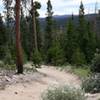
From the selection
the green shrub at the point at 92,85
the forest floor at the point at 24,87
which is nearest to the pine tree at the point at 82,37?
the forest floor at the point at 24,87

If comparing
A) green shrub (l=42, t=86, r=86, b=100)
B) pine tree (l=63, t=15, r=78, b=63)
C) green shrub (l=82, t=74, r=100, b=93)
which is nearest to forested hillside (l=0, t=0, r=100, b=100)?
pine tree (l=63, t=15, r=78, b=63)

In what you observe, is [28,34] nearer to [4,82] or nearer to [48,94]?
[4,82]

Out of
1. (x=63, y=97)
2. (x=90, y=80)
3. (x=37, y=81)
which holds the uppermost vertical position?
→ (x=63, y=97)

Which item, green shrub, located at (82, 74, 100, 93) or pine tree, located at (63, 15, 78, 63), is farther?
pine tree, located at (63, 15, 78, 63)

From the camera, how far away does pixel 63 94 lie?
30.2 ft

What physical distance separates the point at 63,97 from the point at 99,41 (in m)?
60.1

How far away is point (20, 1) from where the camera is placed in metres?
24.4

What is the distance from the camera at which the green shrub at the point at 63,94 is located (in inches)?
362

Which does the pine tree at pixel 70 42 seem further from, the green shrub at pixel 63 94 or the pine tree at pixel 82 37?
the green shrub at pixel 63 94

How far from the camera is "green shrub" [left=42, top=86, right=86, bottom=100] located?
920 cm

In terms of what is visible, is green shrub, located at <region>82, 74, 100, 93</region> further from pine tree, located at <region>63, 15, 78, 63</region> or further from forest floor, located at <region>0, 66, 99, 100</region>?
pine tree, located at <region>63, 15, 78, 63</region>

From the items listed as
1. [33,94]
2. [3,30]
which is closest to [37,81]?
[33,94]

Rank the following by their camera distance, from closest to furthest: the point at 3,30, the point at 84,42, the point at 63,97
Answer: the point at 63,97
the point at 3,30
the point at 84,42

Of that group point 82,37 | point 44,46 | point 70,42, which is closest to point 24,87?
point 70,42
